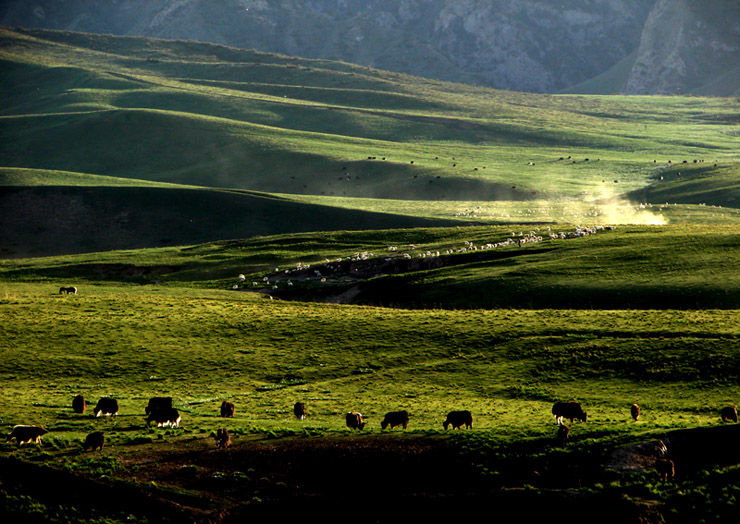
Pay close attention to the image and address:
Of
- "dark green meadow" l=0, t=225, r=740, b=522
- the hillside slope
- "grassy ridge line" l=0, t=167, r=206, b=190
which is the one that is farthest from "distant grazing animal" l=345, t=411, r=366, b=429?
"grassy ridge line" l=0, t=167, r=206, b=190

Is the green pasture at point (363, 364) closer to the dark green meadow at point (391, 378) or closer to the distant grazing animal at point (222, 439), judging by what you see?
the dark green meadow at point (391, 378)

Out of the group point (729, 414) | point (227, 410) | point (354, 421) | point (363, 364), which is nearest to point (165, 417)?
point (227, 410)

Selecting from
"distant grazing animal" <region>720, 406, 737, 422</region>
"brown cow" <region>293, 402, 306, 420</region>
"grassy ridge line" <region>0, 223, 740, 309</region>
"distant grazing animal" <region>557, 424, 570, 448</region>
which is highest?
"grassy ridge line" <region>0, 223, 740, 309</region>

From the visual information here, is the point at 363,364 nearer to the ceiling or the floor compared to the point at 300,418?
nearer to the ceiling

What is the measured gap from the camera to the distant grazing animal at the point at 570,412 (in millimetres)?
33406

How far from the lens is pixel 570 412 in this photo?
33.5 m

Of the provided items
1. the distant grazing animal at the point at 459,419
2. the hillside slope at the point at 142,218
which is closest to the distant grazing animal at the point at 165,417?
the distant grazing animal at the point at 459,419

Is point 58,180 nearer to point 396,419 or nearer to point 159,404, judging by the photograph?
point 159,404

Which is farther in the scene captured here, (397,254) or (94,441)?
(397,254)

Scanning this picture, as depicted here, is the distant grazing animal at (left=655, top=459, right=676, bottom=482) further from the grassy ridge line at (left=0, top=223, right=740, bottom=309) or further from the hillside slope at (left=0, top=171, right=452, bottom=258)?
the hillside slope at (left=0, top=171, right=452, bottom=258)

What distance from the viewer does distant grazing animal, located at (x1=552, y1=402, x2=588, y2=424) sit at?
1315 inches

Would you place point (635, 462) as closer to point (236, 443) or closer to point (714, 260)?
point (236, 443)

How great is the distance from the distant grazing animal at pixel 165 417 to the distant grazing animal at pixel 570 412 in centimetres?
1622

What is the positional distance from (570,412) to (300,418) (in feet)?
39.8
